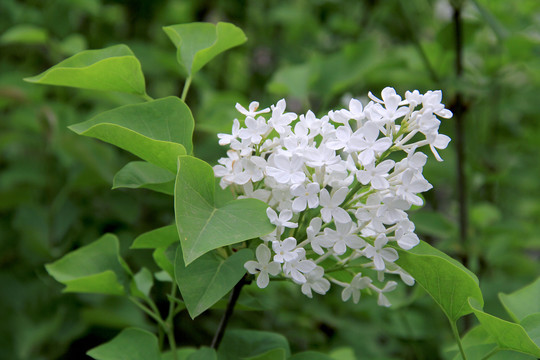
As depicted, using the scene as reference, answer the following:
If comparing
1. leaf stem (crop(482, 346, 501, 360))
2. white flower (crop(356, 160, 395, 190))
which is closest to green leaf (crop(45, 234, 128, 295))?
white flower (crop(356, 160, 395, 190))

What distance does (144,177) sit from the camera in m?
0.68

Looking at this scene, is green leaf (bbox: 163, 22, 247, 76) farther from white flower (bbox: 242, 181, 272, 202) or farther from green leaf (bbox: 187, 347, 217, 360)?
green leaf (bbox: 187, 347, 217, 360)

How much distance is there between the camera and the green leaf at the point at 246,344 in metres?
0.75

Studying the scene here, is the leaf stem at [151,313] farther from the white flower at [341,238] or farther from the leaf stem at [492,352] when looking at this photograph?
the leaf stem at [492,352]

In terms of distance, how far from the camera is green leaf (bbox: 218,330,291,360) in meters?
0.75

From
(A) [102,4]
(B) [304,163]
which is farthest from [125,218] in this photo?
(B) [304,163]

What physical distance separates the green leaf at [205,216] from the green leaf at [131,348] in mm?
232

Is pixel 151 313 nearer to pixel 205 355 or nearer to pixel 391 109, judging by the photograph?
pixel 205 355

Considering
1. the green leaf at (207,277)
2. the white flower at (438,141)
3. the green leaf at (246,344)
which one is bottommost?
the green leaf at (246,344)

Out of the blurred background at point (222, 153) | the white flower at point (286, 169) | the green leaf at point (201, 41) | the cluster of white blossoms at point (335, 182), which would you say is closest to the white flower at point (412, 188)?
the cluster of white blossoms at point (335, 182)

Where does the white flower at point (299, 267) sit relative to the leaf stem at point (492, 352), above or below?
above

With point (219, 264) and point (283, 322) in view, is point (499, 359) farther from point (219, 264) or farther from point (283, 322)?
point (283, 322)

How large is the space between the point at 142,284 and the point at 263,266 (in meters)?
0.29

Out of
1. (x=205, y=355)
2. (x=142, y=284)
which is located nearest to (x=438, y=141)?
(x=205, y=355)
